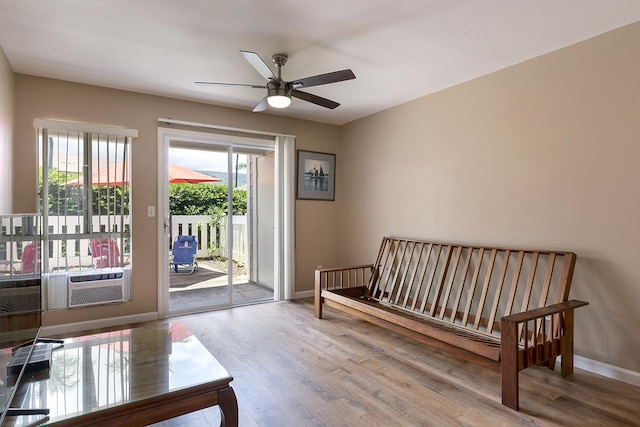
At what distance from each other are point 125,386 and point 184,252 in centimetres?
308

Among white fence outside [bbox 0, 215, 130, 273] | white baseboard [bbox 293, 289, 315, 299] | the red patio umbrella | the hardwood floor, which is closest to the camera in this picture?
the hardwood floor

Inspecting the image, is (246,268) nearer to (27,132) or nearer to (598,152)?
(27,132)

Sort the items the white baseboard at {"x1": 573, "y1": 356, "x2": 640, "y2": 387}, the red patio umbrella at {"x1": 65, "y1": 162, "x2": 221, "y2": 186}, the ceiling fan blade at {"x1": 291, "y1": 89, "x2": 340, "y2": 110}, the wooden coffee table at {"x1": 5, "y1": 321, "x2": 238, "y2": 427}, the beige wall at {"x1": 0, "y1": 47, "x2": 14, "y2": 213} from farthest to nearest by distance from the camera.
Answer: the red patio umbrella at {"x1": 65, "y1": 162, "x2": 221, "y2": 186} → the ceiling fan blade at {"x1": 291, "y1": 89, "x2": 340, "y2": 110} → the beige wall at {"x1": 0, "y1": 47, "x2": 14, "y2": 213} → the white baseboard at {"x1": 573, "y1": 356, "x2": 640, "y2": 387} → the wooden coffee table at {"x1": 5, "y1": 321, "x2": 238, "y2": 427}

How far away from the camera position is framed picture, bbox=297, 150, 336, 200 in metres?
4.79

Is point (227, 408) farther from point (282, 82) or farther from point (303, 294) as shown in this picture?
point (303, 294)

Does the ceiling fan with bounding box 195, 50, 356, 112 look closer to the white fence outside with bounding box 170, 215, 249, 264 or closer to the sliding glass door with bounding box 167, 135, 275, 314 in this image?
the sliding glass door with bounding box 167, 135, 275, 314

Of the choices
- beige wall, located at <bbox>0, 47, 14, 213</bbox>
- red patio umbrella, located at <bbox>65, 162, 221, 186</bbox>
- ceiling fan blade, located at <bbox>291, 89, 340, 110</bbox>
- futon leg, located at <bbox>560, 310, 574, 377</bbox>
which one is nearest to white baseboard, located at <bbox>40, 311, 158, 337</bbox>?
beige wall, located at <bbox>0, 47, 14, 213</bbox>

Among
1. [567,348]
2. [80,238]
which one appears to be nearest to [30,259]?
[80,238]

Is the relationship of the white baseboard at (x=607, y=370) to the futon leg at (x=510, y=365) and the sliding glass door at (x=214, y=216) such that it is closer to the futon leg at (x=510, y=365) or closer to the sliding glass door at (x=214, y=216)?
the futon leg at (x=510, y=365)

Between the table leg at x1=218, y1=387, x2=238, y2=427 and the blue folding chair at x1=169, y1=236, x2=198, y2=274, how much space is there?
307cm

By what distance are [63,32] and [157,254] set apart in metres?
2.18

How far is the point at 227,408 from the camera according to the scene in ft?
5.34

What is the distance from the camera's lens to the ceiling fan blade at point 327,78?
2443mm

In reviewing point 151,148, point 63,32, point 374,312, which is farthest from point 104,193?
point 374,312
